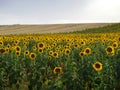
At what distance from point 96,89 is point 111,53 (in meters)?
1.89

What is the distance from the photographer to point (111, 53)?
8836 millimetres

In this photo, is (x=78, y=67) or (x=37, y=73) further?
(x=37, y=73)

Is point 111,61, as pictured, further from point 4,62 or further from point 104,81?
point 4,62

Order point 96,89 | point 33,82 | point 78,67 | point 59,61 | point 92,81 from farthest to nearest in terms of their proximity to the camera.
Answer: point 59,61
point 33,82
point 78,67
point 92,81
point 96,89

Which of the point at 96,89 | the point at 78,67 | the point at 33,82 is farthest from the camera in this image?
the point at 33,82

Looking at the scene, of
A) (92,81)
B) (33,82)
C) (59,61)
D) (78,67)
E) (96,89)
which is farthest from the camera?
(59,61)

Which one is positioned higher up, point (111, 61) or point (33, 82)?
point (111, 61)

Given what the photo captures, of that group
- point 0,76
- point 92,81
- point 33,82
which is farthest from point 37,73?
point 92,81

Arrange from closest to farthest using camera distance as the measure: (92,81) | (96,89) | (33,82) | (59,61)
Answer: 1. (96,89)
2. (92,81)
3. (33,82)
4. (59,61)

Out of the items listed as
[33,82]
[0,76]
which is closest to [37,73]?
[33,82]

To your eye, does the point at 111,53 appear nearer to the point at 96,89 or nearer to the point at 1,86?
the point at 96,89

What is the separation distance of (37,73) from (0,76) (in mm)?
929

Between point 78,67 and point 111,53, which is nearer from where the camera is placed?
point 78,67

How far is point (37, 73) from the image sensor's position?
8805 millimetres
